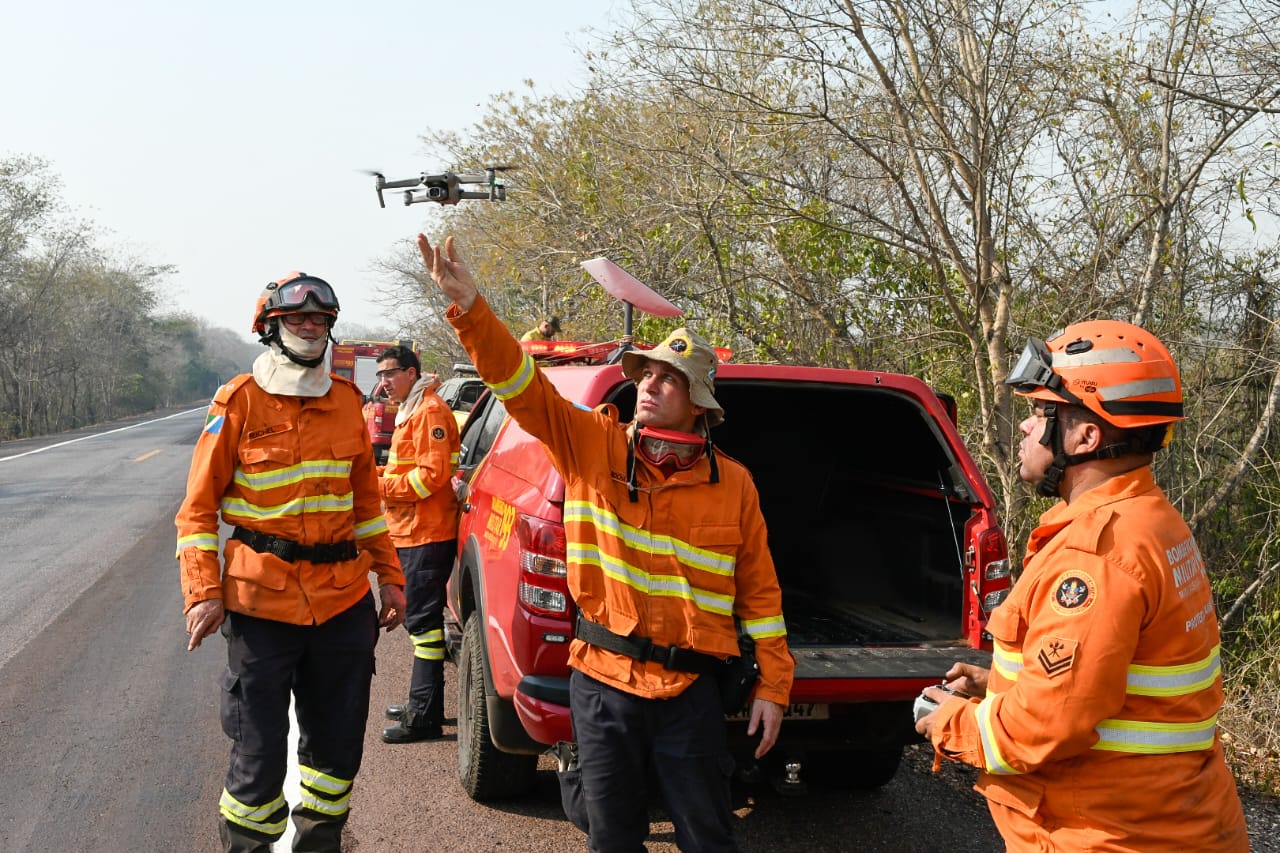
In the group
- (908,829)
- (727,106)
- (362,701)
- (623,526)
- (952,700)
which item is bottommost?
(908,829)

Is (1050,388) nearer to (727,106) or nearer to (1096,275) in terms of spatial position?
(1096,275)

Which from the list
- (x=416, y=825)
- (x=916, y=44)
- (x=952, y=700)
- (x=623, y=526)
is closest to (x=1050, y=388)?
(x=952, y=700)

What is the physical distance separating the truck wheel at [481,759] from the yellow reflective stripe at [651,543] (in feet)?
4.39

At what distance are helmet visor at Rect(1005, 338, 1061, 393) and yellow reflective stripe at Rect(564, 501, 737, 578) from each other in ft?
3.49

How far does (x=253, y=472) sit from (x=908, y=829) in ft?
9.72

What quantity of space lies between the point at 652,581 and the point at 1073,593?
4.14ft

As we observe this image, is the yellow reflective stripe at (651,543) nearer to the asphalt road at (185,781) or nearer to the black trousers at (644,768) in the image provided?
the black trousers at (644,768)

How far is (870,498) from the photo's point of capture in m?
5.68

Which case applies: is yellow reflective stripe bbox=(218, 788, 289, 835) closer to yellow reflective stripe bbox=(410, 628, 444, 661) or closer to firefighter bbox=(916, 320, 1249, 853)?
yellow reflective stripe bbox=(410, 628, 444, 661)

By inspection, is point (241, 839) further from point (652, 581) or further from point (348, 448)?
point (652, 581)

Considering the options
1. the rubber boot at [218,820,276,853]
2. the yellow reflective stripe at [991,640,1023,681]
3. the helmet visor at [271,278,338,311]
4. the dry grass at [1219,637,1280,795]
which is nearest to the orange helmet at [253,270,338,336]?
the helmet visor at [271,278,338,311]

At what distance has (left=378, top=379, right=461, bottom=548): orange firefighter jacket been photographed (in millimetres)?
5305

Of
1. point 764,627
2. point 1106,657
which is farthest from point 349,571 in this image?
point 1106,657

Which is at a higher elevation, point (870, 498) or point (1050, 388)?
point (1050, 388)
